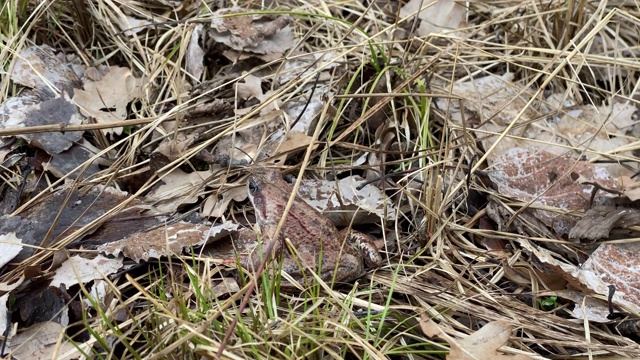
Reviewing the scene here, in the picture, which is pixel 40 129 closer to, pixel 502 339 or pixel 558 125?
pixel 502 339

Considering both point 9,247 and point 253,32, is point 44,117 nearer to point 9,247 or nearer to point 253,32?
point 9,247

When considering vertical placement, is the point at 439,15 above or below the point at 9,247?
above

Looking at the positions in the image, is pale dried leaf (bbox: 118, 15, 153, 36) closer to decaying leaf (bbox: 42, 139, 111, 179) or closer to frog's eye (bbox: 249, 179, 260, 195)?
decaying leaf (bbox: 42, 139, 111, 179)

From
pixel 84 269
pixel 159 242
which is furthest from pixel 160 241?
pixel 84 269

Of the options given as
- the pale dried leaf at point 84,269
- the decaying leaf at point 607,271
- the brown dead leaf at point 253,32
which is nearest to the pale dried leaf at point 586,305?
the decaying leaf at point 607,271

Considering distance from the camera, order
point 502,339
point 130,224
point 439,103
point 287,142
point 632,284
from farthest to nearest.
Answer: point 439,103
point 287,142
point 130,224
point 632,284
point 502,339

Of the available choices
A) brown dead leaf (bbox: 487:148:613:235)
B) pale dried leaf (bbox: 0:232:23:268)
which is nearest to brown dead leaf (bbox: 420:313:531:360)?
brown dead leaf (bbox: 487:148:613:235)

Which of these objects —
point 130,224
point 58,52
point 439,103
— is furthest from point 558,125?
point 58,52
